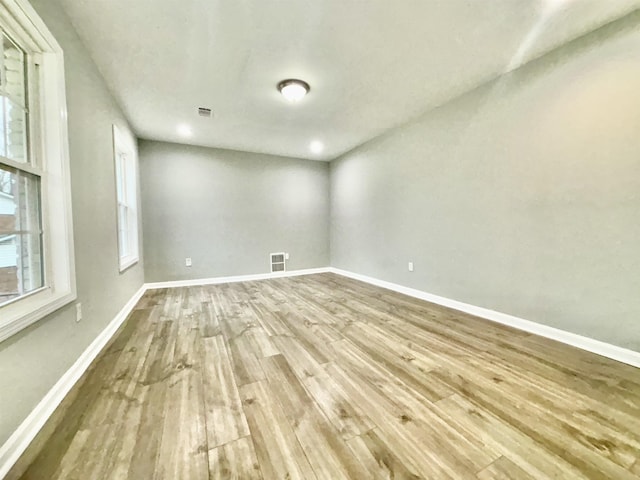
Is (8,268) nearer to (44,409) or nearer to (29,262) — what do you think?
(29,262)

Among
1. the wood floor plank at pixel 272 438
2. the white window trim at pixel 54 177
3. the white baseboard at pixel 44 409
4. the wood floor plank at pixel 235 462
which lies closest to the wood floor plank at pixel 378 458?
the wood floor plank at pixel 272 438

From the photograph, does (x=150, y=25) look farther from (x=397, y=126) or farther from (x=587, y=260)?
(x=587, y=260)

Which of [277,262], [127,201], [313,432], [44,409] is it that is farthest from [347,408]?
[277,262]

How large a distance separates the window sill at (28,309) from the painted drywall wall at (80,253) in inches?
2.1

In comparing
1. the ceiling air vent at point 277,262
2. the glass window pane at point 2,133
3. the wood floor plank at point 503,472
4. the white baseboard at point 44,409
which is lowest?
the wood floor plank at point 503,472

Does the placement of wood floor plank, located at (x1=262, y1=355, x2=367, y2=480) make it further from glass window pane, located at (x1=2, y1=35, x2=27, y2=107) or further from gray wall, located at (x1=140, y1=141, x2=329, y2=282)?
gray wall, located at (x1=140, y1=141, x2=329, y2=282)

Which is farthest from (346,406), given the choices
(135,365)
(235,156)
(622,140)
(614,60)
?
(235,156)

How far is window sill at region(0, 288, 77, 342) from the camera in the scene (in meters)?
1.09

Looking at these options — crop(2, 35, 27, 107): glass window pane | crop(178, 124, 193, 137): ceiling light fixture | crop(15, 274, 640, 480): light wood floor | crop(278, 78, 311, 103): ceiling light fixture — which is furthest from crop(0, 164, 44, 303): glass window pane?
crop(178, 124, 193, 137): ceiling light fixture

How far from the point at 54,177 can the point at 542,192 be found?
3663mm

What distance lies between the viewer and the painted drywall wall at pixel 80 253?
1167mm

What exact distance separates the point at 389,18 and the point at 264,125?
2214mm

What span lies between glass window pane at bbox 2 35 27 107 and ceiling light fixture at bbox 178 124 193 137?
88.0 inches

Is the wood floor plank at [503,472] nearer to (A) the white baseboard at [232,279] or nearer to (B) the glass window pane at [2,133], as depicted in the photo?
(B) the glass window pane at [2,133]
